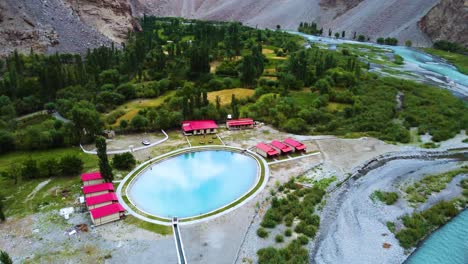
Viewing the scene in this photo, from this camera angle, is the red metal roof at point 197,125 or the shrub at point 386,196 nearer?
the shrub at point 386,196

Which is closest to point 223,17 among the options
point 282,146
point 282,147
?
point 282,146

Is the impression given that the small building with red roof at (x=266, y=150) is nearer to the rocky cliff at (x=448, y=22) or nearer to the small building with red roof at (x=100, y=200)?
the small building with red roof at (x=100, y=200)

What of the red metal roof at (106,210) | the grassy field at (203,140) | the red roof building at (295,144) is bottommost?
the red metal roof at (106,210)

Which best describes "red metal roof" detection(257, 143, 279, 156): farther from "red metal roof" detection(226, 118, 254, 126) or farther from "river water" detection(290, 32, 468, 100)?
"river water" detection(290, 32, 468, 100)

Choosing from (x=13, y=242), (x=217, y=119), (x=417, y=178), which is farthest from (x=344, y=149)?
(x=13, y=242)

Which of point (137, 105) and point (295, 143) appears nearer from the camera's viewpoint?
point (295, 143)

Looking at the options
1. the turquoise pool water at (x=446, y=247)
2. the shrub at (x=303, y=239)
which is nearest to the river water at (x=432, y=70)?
the turquoise pool water at (x=446, y=247)

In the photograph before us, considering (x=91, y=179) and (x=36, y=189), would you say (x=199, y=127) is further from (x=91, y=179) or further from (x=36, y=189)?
(x=36, y=189)
